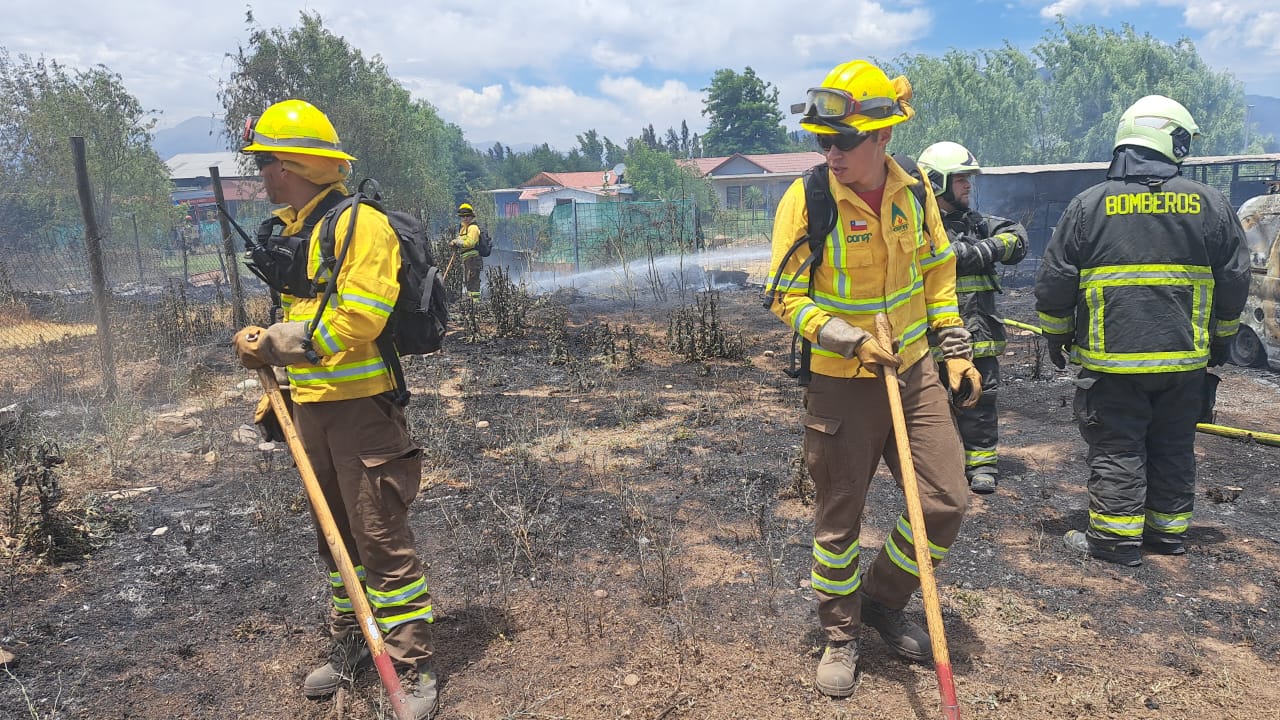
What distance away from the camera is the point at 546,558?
3982 millimetres

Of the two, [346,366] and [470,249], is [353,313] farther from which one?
[470,249]

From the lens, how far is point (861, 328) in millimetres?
2656

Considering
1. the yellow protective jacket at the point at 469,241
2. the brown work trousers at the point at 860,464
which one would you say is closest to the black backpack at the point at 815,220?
the brown work trousers at the point at 860,464

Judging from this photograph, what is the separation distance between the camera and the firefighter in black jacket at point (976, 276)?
179 inches

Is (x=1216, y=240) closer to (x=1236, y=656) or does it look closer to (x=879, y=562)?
(x=1236, y=656)

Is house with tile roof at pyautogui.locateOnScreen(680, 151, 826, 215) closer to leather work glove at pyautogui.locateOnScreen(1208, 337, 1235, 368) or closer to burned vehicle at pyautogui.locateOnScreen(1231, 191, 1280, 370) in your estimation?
burned vehicle at pyautogui.locateOnScreen(1231, 191, 1280, 370)

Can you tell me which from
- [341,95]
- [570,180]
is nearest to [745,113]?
[570,180]

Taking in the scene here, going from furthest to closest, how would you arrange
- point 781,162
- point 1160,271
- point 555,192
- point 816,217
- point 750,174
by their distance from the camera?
point 555,192 < point 781,162 < point 750,174 < point 1160,271 < point 816,217

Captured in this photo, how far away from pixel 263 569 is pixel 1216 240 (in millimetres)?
4850

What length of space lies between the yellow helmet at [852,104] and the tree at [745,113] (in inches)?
2628

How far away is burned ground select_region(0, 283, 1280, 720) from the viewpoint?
9.35 feet

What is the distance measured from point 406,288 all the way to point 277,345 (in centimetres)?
46

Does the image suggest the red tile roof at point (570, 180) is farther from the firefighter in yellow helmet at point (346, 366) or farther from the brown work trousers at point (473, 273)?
the firefighter in yellow helmet at point (346, 366)

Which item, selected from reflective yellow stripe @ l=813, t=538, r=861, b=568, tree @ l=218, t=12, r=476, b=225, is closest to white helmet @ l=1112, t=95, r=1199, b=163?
reflective yellow stripe @ l=813, t=538, r=861, b=568
